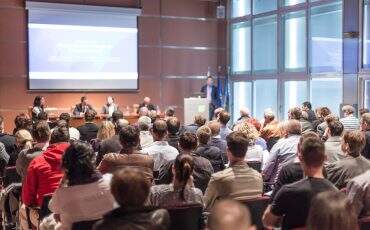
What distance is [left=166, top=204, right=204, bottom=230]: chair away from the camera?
3023 millimetres

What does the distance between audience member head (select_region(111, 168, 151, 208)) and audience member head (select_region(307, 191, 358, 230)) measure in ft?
2.56

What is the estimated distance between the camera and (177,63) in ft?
47.4

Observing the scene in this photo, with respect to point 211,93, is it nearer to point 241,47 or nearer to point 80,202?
point 241,47

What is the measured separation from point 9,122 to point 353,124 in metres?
7.81

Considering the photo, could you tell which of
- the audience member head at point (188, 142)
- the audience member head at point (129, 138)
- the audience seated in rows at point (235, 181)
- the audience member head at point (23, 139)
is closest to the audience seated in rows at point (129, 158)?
the audience member head at point (129, 138)

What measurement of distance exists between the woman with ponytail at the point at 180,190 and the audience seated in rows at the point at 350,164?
110 centimetres

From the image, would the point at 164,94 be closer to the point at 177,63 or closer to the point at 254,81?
the point at 177,63

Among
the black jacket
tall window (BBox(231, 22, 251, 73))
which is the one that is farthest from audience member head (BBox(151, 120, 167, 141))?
tall window (BBox(231, 22, 251, 73))

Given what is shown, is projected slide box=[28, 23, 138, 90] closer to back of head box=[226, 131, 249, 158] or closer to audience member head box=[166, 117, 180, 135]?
audience member head box=[166, 117, 180, 135]

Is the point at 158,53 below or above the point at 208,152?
above

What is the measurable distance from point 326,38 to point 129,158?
355 inches

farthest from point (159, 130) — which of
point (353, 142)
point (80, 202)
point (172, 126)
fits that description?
point (80, 202)

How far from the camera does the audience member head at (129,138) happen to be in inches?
179

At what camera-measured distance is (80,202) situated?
122 inches
